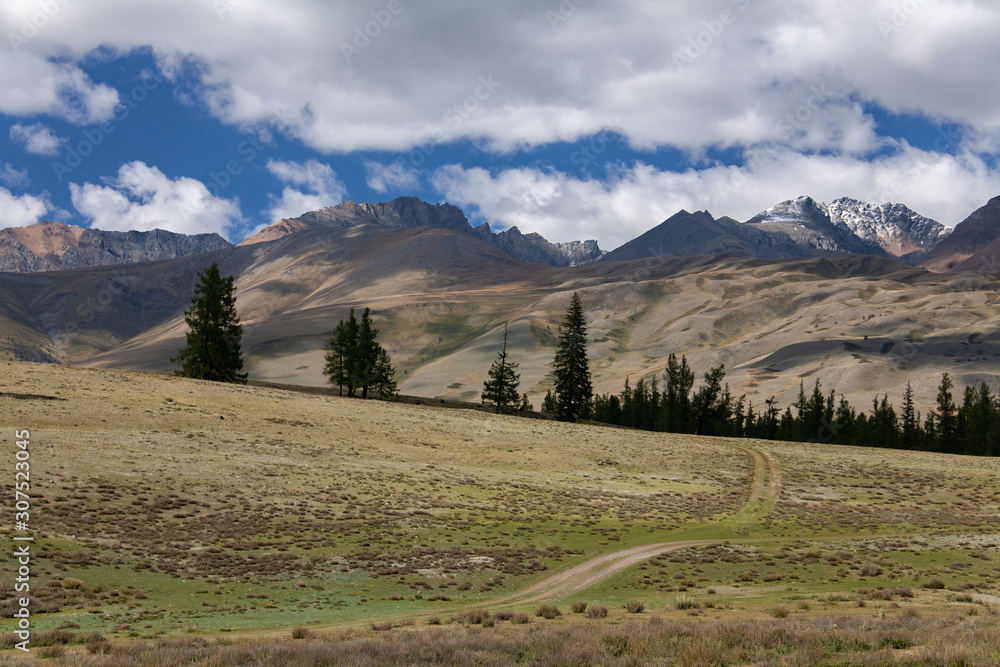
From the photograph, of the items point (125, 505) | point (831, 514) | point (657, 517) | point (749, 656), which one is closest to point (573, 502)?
point (657, 517)

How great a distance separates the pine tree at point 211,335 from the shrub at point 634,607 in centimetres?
6740

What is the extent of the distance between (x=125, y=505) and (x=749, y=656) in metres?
28.7

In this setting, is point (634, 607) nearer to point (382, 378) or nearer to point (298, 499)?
point (298, 499)

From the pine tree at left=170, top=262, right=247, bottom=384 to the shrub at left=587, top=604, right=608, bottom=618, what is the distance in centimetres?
6728

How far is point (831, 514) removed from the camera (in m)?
46.8

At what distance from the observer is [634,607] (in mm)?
23297

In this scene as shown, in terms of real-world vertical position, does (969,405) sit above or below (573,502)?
above

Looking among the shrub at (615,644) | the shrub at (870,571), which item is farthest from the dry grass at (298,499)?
the shrub at (870,571)

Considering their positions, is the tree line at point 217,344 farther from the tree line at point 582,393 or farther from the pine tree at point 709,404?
the pine tree at point 709,404

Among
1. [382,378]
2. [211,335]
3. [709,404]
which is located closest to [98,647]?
[211,335]

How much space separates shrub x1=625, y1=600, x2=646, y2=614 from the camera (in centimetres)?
2306

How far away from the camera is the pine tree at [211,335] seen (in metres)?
79.2

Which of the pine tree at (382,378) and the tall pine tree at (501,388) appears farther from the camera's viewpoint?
the tall pine tree at (501,388)

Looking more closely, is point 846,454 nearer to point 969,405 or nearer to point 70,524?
point 969,405
